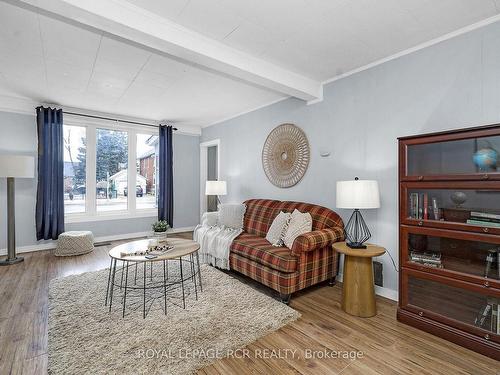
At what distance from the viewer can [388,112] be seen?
9.00 feet

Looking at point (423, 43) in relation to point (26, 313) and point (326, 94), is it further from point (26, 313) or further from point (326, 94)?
point (26, 313)

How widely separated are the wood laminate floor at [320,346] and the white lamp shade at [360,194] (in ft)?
3.39

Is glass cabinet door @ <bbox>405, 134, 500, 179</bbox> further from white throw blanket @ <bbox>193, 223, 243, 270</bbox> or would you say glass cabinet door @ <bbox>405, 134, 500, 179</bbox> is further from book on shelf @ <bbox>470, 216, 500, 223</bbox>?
white throw blanket @ <bbox>193, 223, 243, 270</bbox>

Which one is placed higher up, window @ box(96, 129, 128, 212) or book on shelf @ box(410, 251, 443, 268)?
window @ box(96, 129, 128, 212)

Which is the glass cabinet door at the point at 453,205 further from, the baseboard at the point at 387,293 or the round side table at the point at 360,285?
the baseboard at the point at 387,293

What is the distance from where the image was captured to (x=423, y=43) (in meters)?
2.47

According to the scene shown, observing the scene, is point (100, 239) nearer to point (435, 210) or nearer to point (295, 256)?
point (295, 256)

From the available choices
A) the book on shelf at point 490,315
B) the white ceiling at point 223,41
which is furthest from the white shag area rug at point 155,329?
the white ceiling at point 223,41

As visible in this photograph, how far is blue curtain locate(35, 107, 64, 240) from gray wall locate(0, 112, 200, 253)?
0.20 m

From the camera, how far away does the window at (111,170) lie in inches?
204

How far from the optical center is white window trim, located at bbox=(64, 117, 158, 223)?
4.93 m

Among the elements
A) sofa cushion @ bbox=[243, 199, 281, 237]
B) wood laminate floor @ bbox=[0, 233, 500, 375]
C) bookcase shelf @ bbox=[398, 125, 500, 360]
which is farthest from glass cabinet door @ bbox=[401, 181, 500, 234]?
sofa cushion @ bbox=[243, 199, 281, 237]

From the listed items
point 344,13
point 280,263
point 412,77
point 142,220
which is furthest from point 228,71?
point 142,220

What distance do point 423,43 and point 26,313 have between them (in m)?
4.55
